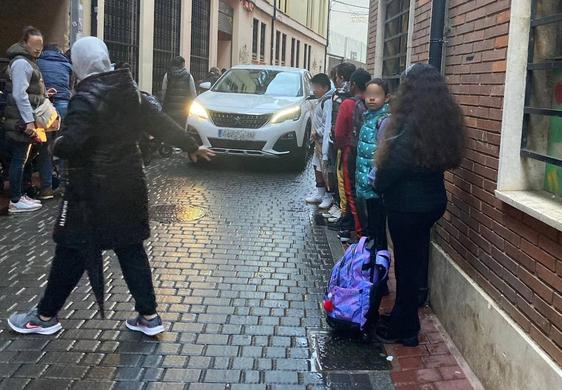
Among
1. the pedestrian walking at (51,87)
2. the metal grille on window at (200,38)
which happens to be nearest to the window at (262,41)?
the metal grille on window at (200,38)

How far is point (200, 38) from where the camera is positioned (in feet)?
72.7

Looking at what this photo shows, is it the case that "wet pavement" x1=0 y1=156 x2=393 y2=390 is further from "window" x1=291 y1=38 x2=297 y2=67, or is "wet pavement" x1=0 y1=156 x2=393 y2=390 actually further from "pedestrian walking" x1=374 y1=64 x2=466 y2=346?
"window" x1=291 y1=38 x2=297 y2=67

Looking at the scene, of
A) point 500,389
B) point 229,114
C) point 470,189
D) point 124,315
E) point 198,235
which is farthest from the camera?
point 229,114

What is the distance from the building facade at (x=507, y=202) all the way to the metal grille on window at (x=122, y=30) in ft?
37.2

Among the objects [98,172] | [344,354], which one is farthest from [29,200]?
[344,354]

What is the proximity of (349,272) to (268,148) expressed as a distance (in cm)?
674

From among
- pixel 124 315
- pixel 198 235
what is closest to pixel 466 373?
pixel 124 315

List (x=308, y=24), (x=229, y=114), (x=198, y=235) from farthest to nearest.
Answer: (x=308, y=24)
(x=229, y=114)
(x=198, y=235)

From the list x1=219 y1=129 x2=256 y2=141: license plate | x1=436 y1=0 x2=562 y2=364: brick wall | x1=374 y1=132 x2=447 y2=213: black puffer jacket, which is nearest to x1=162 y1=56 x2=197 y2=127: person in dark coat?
x1=219 y1=129 x2=256 y2=141: license plate

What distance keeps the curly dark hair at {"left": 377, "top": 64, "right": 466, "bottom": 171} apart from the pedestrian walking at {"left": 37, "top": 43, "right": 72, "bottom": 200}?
17.0 ft

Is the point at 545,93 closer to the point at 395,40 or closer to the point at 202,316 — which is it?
the point at 202,316

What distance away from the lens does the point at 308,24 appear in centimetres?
4469

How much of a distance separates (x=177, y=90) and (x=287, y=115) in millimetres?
2896

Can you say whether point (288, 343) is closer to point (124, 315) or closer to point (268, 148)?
point (124, 315)
